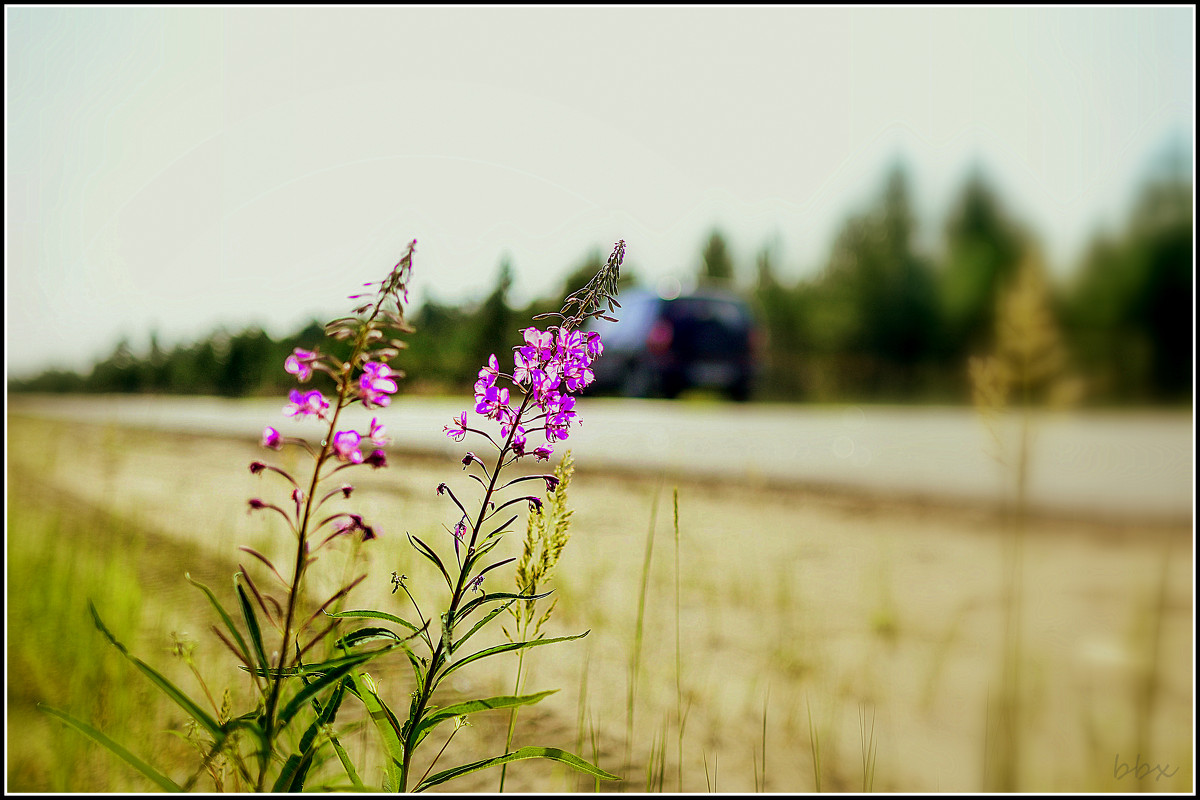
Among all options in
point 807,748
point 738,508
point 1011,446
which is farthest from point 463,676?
point 738,508

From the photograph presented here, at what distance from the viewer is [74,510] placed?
3.79 meters

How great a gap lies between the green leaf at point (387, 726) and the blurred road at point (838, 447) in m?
0.47

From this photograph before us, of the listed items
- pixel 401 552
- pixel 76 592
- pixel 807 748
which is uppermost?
pixel 401 552

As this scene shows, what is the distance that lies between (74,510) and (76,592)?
1417 mm

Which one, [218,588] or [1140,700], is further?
[218,588]

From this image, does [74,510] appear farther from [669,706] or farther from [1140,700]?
[1140,700]

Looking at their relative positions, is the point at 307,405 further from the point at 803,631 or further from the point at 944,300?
the point at 944,300

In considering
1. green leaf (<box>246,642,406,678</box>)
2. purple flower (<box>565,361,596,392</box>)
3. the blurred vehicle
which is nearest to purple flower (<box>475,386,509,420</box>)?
purple flower (<box>565,361,596,392</box>)

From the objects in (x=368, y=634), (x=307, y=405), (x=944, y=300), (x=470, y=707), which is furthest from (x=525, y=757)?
(x=944, y=300)

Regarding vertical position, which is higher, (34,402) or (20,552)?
(34,402)

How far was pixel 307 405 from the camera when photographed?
3.43 ft

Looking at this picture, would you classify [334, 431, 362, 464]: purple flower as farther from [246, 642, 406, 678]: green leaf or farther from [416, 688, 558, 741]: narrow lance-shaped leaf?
[416, 688, 558, 741]: narrow lance-shaped leaf

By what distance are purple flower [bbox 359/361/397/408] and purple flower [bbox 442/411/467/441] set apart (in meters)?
0.20

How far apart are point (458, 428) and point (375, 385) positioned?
0.25 m
